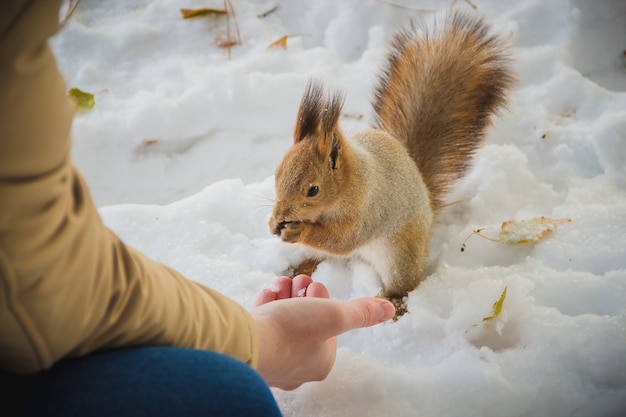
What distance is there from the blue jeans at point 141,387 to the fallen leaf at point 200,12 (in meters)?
1.56

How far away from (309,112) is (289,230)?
0.81 feet

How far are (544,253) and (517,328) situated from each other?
22 centimetres

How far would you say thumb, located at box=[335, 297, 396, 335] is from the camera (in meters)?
0.99

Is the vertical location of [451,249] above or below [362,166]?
below

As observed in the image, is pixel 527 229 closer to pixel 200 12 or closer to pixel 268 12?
pixel 268 12

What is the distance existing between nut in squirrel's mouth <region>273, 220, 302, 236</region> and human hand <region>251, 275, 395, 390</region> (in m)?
0.25

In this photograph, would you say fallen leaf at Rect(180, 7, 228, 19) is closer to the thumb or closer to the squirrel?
the squirrel

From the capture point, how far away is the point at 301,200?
1.18m

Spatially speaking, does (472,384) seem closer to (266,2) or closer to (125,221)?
(125,221)

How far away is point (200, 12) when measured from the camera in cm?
197

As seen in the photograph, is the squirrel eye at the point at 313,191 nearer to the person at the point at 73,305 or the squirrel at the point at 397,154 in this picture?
the squirrel at the point at 397,154

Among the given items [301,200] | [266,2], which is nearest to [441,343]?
[301,200]

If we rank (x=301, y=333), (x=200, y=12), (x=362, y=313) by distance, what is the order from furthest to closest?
(x=200, y=12), (x=362, y=313), (x=301, y=333)

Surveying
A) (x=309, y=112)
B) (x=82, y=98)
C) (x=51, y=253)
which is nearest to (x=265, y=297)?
(x=309, y=112)
